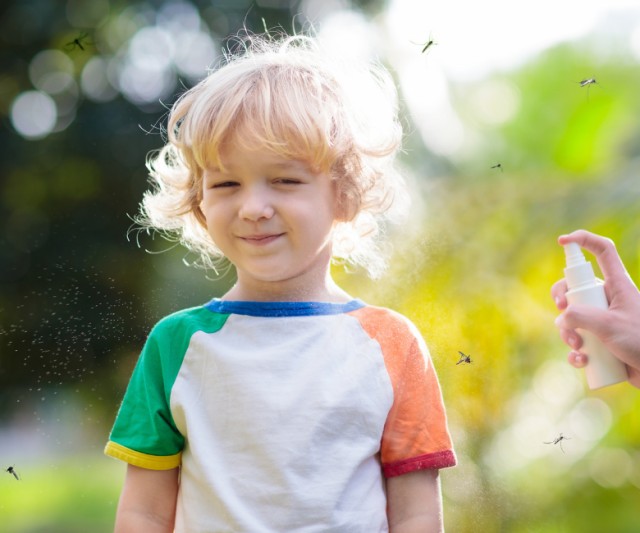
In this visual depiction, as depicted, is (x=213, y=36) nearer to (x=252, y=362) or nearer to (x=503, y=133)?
(x=503, y=133)

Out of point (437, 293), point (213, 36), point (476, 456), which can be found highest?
point (213, 36)

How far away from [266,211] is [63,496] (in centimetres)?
197

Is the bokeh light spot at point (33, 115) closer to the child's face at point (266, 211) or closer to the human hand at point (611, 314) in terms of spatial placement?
the child's face at point (266, 211)

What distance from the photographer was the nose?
1.16m

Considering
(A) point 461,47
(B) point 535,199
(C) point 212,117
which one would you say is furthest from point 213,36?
(C) point 212,117

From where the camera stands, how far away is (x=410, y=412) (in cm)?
121

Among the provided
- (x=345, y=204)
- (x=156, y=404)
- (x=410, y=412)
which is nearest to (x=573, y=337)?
(x=410, y=412)

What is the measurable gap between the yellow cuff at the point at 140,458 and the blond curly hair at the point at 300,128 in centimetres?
36

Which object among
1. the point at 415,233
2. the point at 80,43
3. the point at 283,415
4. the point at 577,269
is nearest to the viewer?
the point at 283,415

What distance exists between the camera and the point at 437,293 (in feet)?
7.97

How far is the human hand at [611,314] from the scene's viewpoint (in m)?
1.24

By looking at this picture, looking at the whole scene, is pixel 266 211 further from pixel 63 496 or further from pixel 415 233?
pixel 63 496

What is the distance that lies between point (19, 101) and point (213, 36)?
0.75 m

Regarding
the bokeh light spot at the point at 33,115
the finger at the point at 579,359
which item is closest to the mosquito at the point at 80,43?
the bokeh light spot at the point at 33,115
